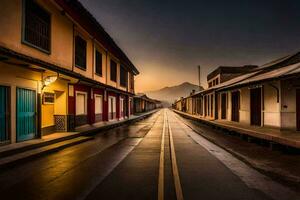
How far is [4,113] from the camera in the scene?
941cm

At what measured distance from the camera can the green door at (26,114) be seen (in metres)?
10.3

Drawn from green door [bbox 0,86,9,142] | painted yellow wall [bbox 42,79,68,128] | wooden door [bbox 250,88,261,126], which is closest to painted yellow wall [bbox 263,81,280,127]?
wooden door [bbox 250,88,261,126]

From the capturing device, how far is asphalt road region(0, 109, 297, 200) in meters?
5.01

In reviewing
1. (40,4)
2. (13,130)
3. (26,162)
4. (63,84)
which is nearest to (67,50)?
Answer: (63,84)

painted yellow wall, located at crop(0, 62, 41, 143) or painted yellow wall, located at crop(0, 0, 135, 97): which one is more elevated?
painted yellow wall, located at crop(0, 0, 135, 97)

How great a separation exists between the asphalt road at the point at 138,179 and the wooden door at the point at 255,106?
33.9 ft

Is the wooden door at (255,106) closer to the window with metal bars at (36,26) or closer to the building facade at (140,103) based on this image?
the window with metal bars at (36,26)

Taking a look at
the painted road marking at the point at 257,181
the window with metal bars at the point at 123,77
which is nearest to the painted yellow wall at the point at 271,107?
the painted road marking at the point at 257,181

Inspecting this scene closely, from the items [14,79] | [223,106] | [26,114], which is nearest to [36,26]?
[14,79]

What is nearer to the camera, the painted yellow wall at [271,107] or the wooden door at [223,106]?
the painted yellow wall at [271,107]

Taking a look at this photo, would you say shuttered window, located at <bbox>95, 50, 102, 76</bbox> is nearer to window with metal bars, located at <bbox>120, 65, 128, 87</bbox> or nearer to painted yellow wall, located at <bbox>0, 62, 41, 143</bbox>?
window with metal bars, located at <bbox>120, 65, 128, 87</bbox>

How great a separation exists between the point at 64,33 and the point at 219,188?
13321 millimetres

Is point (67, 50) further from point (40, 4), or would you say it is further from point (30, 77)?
point (30, 77)

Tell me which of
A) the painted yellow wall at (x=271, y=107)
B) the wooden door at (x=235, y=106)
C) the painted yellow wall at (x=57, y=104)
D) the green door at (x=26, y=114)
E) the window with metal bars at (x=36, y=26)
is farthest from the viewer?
the wooden door at (x=235, y=106)
